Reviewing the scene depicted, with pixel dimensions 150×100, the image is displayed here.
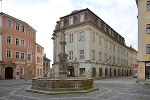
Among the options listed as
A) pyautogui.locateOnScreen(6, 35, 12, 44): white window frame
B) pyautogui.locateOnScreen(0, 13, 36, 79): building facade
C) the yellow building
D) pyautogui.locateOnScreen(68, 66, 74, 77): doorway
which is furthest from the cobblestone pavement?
pyautogui.locateOnScreen(6, 35, 12, 44): white window frame

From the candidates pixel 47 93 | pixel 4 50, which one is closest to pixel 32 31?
pixel 4 50

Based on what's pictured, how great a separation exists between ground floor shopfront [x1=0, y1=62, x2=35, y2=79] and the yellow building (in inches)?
935

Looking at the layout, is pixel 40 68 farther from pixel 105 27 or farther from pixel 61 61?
pixel 61 61

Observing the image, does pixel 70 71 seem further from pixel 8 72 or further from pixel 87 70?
pixel 8 72

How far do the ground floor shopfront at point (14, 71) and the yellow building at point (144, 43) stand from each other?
23.7 metres

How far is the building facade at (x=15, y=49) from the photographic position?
32750mm

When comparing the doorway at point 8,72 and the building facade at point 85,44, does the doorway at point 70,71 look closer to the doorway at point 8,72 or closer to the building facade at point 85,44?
the building facade at point 85,44

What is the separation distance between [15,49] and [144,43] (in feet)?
81.5

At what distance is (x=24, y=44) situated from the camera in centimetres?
3838

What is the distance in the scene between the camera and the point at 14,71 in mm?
34906

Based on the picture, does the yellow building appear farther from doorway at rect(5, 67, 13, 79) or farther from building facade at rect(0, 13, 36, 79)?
doorway at rect(5, 67, 13, 79)

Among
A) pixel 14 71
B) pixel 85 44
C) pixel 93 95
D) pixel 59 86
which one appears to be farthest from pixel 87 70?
pixel 93 95

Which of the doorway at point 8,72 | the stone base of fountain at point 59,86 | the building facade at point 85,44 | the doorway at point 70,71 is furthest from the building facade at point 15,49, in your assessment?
the stone base of fountain at point 59,86

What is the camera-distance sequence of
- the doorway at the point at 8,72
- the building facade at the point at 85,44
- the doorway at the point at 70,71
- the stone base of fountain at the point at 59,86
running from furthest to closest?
the doorway at the point at 8,72
the doorway at the point at 70,71
the building facade at the point at 85,44
the stone base of fountain at the point at 59,86
